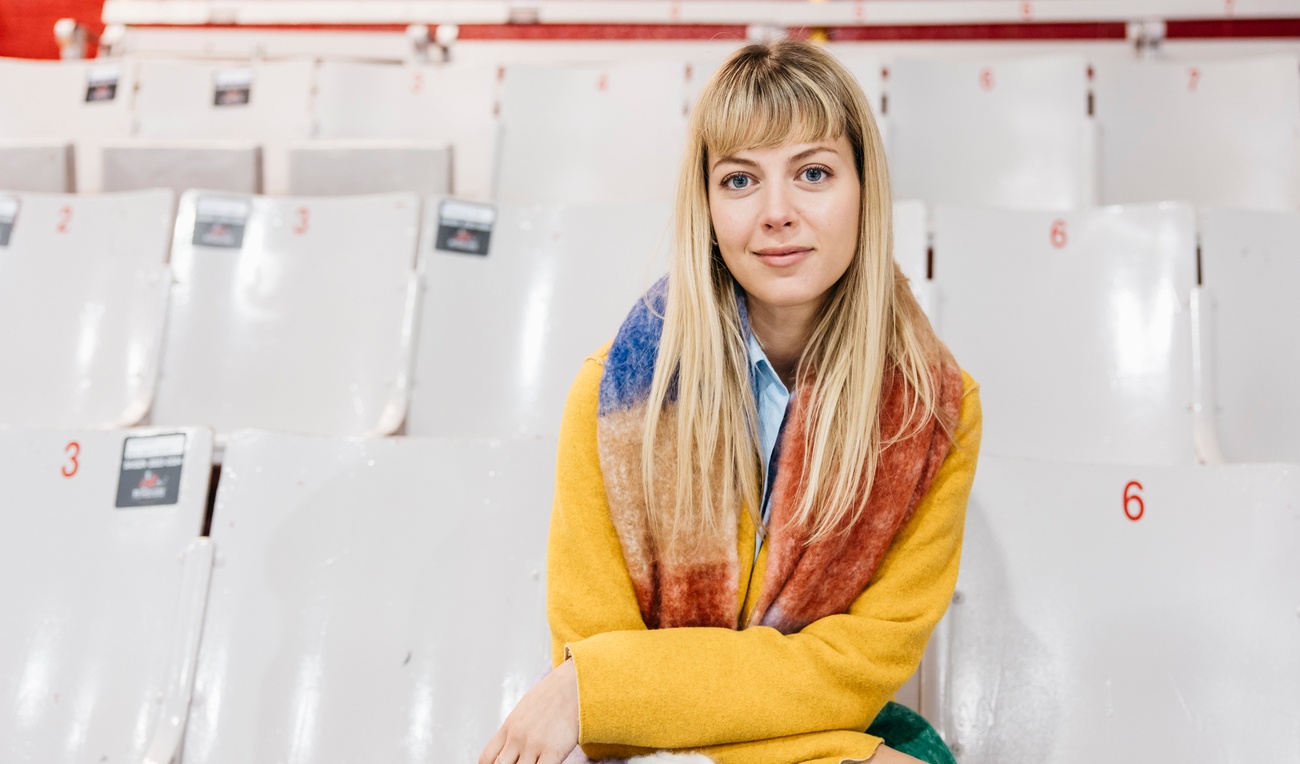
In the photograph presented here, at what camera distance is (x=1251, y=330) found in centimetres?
134

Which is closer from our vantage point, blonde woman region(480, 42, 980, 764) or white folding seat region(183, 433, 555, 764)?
blonde woman region(480, 42, 980, 764)

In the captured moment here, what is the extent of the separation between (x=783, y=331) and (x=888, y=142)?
1.19 metres

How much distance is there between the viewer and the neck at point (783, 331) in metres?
0.81

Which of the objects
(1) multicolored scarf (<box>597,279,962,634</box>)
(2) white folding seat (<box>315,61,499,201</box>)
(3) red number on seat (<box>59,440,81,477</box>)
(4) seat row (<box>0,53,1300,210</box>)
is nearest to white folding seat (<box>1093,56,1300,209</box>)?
(4) seat row (<box>0,53,1300,210</box>)

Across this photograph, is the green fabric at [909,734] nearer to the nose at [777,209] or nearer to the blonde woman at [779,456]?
the blonde woman at [779,456]

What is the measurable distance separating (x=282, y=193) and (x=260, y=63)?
37 centimetres

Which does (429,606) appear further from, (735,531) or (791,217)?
(791,217)

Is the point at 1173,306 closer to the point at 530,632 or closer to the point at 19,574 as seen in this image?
the point at 530,632

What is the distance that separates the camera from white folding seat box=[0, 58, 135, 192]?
2.31 meters

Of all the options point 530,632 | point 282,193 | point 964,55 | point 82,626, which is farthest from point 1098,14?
point 82,626

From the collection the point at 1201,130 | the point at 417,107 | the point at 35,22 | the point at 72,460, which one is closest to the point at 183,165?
the point at 417,107

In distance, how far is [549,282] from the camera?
149 cm

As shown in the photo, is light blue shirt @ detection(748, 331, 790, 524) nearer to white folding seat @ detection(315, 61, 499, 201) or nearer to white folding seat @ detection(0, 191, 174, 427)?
white folding seat @ detection(0, 191, 174, 427)

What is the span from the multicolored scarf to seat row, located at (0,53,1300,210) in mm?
1158
